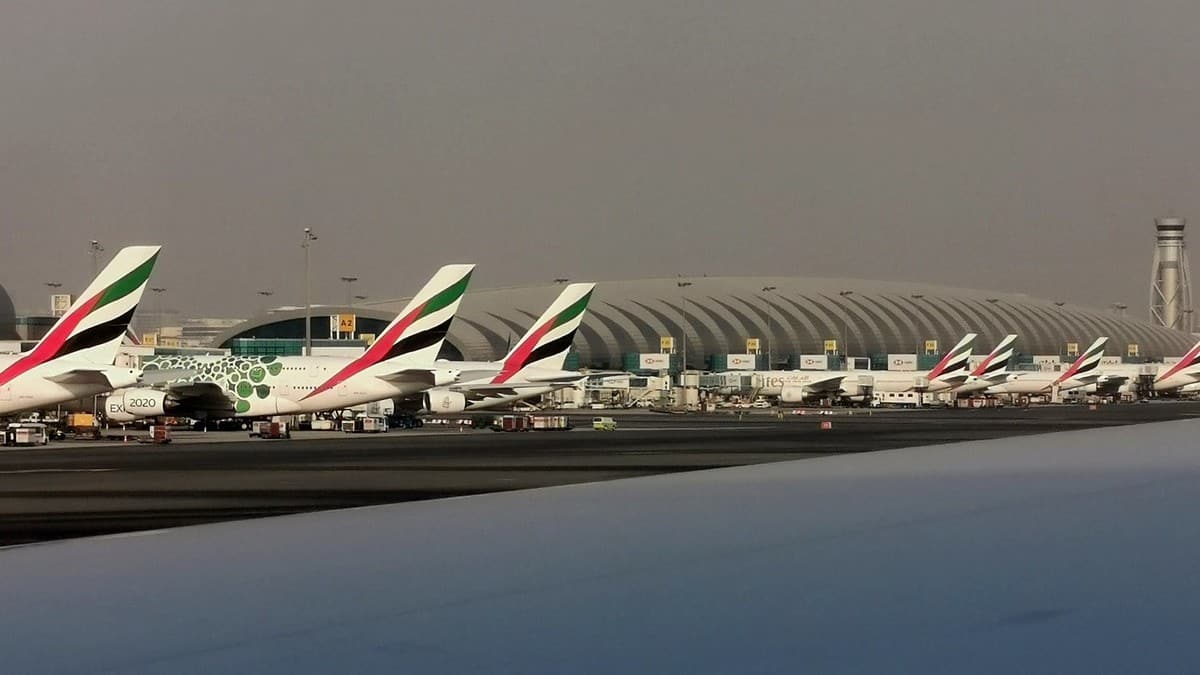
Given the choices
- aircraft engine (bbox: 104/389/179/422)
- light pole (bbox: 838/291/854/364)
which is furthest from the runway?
light pole (bbox: 838/291/854/364)

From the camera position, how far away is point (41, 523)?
66.9ft

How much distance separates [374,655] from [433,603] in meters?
2.03

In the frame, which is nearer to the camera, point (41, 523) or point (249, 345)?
point (41, 523)

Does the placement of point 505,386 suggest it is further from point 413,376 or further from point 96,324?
point 96,324

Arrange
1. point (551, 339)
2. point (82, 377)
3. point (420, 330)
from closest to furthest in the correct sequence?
point (82, 377) < point (420, 330) < point (551, 339)

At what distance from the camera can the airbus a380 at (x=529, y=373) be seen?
250 ft

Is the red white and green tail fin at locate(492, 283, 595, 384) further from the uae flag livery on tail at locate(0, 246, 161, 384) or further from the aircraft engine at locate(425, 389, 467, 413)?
the uae flag livery on tail at locate(0, 246, 161, 384)

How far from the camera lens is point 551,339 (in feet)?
257

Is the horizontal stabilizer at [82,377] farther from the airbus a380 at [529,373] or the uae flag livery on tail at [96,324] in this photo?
the airbus a380 at [529,373]

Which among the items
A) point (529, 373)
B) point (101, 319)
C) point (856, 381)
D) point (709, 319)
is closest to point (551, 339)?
point (529, 373)

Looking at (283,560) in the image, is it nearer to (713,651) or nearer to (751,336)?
(713,651)

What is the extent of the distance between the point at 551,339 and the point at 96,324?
33.9 meters

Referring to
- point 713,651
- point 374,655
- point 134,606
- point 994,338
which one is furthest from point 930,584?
point 994,338

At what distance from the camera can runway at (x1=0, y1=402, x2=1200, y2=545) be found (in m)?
22.6
